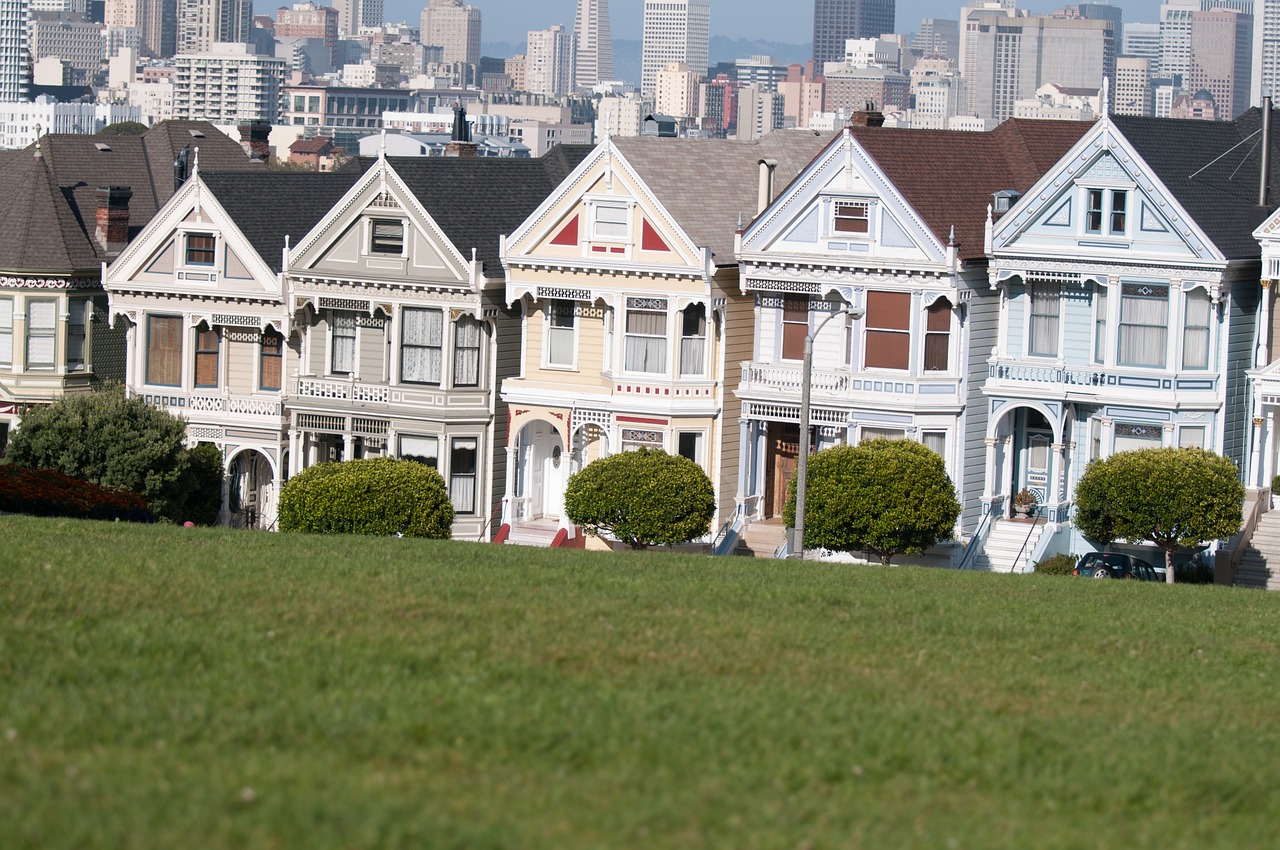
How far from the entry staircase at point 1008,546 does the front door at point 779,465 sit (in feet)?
15.6

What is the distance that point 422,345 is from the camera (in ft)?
162

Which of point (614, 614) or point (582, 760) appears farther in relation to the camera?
point (614, 614)

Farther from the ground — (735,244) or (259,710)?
(735,244)

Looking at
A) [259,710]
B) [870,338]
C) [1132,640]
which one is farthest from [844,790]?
[870,338]

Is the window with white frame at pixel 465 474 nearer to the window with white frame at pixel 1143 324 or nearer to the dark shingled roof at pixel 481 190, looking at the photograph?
the dark shingled roof at pixel 481 190

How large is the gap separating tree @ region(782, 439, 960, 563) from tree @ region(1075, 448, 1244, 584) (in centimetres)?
285

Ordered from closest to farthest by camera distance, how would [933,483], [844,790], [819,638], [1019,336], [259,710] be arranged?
[844,790] → [259,710] → [819,638] → [933,483] → [1019,336]

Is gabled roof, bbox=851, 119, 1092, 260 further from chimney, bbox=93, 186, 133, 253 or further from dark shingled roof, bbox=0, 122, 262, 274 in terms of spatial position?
dark shingled roof, bbox=0, 122, 262, 274

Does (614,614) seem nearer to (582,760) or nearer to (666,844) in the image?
(582,760)

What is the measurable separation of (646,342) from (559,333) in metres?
2.22

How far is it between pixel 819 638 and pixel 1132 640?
439 centimetres

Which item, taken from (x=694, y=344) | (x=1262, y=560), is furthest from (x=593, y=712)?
(x=694, y=344)

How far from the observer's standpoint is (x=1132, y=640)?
26.6 meters

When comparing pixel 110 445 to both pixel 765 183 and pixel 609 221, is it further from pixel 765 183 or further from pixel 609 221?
pixel 765 183
